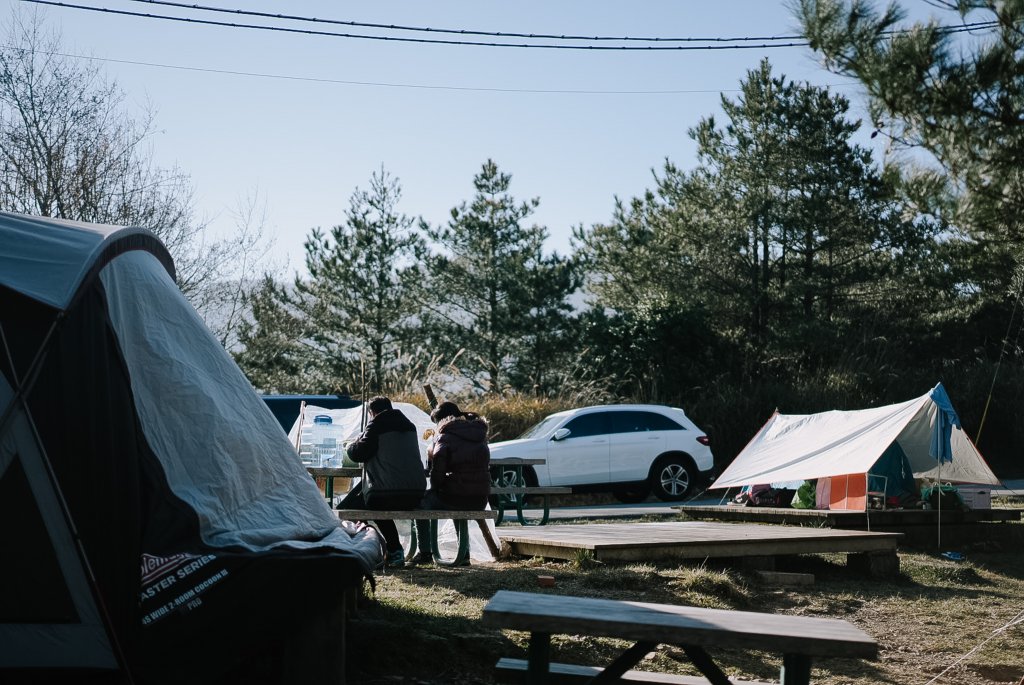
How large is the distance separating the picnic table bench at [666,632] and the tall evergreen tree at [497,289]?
25952mm

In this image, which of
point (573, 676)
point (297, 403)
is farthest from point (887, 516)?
point (297, 403)

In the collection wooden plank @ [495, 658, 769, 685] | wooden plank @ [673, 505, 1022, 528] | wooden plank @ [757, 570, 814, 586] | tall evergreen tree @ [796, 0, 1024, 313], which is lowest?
wooden plank @ [495, 658, 769, 685]

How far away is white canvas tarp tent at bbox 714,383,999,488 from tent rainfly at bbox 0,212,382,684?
872 centimetres

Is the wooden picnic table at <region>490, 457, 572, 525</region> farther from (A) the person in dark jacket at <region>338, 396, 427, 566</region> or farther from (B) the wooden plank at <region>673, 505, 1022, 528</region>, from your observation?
(A) the person in dark jacket at <region>338, 396, 427, 566</region>

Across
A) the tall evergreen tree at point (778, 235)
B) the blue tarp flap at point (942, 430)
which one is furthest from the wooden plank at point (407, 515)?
the tall evergreen tree at point (778, 235)

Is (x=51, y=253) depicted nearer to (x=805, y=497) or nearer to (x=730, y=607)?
(x=730, y=607)

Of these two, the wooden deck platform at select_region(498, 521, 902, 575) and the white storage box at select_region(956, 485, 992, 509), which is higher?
the white storage box at select_region(956, 485, 992, 509)

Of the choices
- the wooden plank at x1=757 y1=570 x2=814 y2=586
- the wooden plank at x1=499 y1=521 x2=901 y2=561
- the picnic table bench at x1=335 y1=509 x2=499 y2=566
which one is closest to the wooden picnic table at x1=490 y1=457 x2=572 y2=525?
the wooden plank at x1=499 y1=521 x2=901 y2=561

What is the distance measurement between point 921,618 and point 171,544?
5710 mm

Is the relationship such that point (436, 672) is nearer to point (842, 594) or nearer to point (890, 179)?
point (842, 594)

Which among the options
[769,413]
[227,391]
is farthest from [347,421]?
[769,413]

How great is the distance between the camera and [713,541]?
9070 mm

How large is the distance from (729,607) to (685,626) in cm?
365

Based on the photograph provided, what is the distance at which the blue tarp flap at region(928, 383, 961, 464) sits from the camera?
12.6 metres
